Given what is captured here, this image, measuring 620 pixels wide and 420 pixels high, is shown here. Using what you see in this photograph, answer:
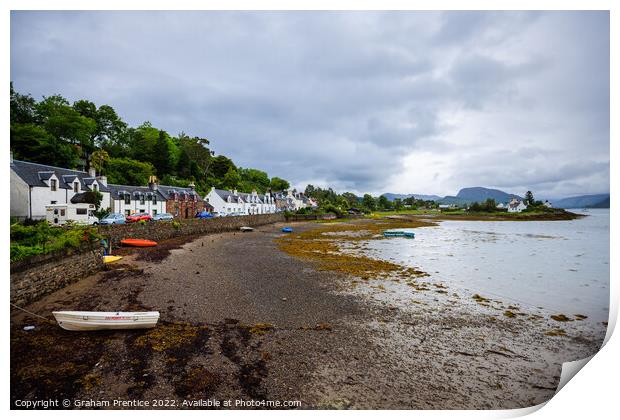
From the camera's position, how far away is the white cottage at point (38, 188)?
15469 millimetres

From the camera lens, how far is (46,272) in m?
7.16

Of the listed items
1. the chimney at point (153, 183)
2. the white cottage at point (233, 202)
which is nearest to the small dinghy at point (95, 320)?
the chimney at point (153, 183)

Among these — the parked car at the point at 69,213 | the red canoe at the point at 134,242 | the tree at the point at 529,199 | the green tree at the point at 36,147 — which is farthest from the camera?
the tree at the point at 529,199

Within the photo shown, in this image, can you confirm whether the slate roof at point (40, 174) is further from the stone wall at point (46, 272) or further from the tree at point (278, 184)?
the tree at point (278, 184)

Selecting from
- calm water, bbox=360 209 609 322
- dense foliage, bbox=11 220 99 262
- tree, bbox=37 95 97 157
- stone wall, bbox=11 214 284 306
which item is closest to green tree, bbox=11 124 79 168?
tree, bbox=37 95 97 157

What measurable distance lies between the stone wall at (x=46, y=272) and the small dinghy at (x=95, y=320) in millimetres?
2142

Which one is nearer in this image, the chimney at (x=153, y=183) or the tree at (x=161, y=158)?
the chimney at (x=153, y=183)

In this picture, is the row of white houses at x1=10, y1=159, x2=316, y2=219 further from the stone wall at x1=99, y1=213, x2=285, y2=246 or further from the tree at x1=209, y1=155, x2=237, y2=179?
the tree at x1=209, y1=155, x2=237, y2=179

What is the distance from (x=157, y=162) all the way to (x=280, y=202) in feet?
92.4

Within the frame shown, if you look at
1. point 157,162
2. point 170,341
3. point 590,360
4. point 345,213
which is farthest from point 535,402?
point 345,213

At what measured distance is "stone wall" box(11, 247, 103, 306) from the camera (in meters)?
6.25

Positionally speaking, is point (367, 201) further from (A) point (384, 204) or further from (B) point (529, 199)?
(B) point (529, 199)

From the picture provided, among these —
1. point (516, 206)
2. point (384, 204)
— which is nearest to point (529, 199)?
point (516, 206)

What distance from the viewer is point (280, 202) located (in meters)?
63.4
